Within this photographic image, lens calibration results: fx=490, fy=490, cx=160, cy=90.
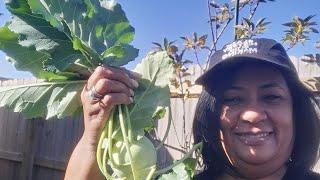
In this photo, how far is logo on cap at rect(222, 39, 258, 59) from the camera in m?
1.81

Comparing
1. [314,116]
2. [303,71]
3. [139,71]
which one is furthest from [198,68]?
[139,71]

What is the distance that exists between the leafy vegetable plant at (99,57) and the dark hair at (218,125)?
1.09 ft

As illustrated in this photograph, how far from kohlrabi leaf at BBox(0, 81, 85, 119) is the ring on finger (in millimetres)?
154

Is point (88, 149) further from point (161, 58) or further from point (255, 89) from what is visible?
point (255, 89)

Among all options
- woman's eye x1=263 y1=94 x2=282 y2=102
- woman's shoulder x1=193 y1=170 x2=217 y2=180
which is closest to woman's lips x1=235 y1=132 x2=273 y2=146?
woman's eye x1=263 y1=94 x2=282 y2=102

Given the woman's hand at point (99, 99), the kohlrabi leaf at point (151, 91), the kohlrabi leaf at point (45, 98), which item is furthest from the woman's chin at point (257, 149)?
the kohlrabi leaf at point (45, 98)

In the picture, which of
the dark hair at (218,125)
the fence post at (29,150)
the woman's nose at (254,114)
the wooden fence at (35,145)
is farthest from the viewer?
the fence post at (29,150)

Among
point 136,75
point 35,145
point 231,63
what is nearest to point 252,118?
point 231,63

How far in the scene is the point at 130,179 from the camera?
4.78 feet

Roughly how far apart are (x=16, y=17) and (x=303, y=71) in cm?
245

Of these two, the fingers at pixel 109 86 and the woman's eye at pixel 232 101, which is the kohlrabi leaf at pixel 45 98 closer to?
the fingers at pixel 109 86

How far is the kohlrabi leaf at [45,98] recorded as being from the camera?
164 cm

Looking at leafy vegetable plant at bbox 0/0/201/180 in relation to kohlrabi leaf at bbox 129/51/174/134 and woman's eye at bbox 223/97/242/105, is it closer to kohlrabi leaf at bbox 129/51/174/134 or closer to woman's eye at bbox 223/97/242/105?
kohlrabi leaf at bbox 129/51/174/134

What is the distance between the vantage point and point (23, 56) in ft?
5.47
